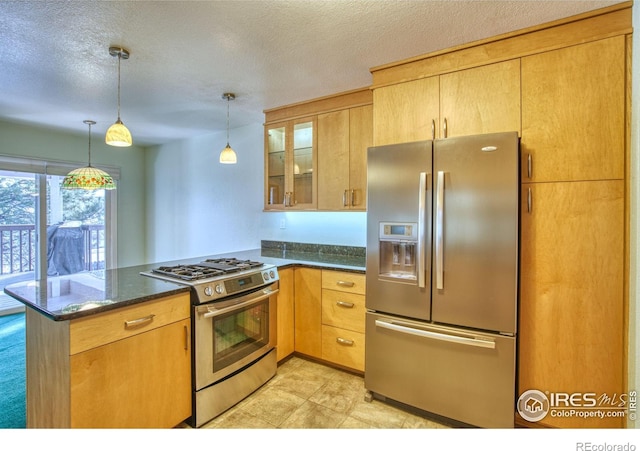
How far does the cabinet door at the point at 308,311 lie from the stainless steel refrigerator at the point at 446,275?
59cm

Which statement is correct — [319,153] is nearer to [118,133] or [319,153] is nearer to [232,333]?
[118,133]

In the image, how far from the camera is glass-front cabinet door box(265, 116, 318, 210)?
9.56ft

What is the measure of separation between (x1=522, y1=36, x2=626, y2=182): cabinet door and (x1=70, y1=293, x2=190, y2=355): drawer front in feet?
7.00

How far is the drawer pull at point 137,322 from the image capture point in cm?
152

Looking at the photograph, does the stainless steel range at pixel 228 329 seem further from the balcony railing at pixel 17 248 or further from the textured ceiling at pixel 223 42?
the balcony railing at pixel 17 248

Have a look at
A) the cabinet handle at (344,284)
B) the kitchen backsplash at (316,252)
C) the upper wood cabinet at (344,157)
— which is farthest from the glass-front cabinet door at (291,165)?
the cabinet handle at (344,284)

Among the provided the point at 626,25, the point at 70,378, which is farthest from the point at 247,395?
the point at 626,25

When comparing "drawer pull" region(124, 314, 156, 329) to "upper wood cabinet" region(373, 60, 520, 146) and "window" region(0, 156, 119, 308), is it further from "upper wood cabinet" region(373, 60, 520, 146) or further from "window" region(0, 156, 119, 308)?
"window" region(0, 156, 119, 308)

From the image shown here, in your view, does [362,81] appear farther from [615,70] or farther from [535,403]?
[535,403]

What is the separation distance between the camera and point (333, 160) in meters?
2.75

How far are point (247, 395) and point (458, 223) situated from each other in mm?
1828

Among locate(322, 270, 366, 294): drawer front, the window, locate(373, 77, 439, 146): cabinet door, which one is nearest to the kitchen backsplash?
locate(322, 270, 366, 294): drawer front

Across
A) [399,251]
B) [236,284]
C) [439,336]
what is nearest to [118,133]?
[236,284]
